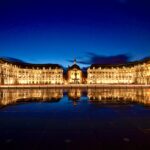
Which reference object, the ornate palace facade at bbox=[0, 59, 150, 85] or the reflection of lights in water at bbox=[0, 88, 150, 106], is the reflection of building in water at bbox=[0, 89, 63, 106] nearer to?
the reflection of lights in water at bbox=[0, 88, 150, 106]

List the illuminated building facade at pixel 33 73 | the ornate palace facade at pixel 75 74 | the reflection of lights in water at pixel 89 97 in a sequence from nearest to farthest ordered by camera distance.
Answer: the reflection of lights in water at pixel 89 97
the illuminated building facade at pixel 33 73
the ornate palace facade at pixel 75 74

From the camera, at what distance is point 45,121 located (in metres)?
8.96

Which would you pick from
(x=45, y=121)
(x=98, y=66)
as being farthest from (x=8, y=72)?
(x=45, y=121)

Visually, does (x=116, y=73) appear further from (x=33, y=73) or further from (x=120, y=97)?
(x=120, y=97)

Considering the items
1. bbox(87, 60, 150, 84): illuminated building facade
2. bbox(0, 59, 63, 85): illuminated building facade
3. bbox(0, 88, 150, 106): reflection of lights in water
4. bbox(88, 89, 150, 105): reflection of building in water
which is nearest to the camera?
bbox(0, 88, 150, 106): reflection of lights in water

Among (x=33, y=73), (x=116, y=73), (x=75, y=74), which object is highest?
(x=33, y=73)

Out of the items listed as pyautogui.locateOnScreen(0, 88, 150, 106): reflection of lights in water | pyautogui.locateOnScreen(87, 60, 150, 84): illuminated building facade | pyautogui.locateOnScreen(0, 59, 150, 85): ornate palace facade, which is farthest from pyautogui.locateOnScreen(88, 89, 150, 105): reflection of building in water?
pyautogui.locateOnScreen(87, 60, 150, 84): illuminated building facade

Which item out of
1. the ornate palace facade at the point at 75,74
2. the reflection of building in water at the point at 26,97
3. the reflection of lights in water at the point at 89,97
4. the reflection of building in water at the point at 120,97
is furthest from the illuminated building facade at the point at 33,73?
the reflection of building in water at the point at 120,97

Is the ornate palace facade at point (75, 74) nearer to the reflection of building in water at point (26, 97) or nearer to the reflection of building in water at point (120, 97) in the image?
the reflection of building in water at point (26, 97)

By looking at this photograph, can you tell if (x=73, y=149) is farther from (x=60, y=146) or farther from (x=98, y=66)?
(x=98, y=66)

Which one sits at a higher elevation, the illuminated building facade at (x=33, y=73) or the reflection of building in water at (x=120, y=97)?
the illuminated building facade at (x=33, y=73)

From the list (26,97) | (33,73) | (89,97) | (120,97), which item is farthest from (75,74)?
(120,97)

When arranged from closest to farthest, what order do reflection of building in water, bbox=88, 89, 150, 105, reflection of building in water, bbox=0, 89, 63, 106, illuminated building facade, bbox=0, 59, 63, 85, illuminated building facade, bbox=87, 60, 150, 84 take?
reflection of building in water, bbox=88, 89, 150, 105 → reflection of building in water, bbox=0, 89, 63, 106 → illuminated building facade, bbox=0, 59, 63, 85 → illuminated building facade, bbox=87, 60, 150, 84

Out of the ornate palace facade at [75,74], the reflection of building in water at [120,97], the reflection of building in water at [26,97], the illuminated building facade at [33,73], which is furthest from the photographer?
the ornate palace facade at [75,74]
